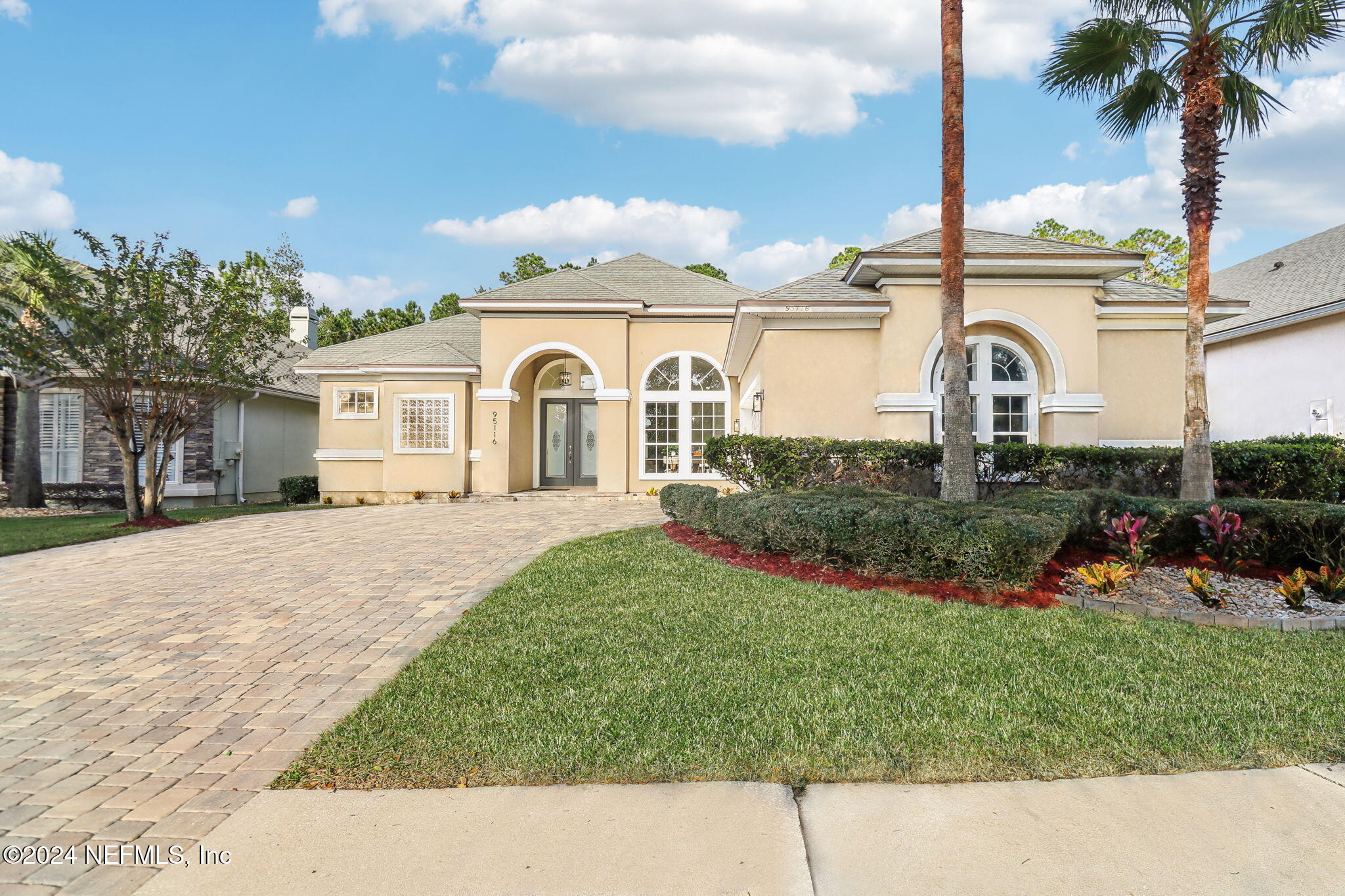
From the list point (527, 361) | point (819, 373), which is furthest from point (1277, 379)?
point (527, 361)

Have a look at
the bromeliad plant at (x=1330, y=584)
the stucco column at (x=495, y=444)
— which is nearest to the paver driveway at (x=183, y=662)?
the stucco column at (x=495, y=444)

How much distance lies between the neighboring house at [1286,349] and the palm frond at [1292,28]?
20.1 feet

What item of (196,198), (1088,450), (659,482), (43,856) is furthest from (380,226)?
(43,856)

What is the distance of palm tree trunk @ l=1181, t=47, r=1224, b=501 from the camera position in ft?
28.2

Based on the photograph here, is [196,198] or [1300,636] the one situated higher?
[196,198]

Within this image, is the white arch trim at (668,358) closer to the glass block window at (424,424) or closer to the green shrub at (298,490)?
the glass block window at (424,424)

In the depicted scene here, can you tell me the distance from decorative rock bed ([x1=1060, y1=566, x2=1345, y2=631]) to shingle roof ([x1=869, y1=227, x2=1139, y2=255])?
21.3 ft

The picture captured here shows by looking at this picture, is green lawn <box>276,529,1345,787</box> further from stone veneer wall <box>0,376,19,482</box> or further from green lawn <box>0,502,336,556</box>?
stone veneer wall <box>0,376,19,482</box>

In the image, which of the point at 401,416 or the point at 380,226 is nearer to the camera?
the point at 401,416

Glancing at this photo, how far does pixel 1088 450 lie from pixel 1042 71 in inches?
225

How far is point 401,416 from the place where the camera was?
57.7 feet

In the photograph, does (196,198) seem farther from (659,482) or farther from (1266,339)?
(1266,339)

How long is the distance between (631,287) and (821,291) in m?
7.74

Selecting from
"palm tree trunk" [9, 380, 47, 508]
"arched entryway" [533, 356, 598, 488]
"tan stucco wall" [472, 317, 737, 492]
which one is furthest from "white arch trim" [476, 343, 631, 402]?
"palm tree trunk" [9, 380, 47, 508]
